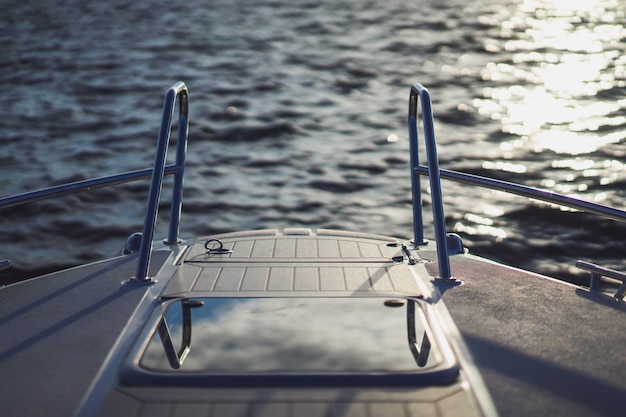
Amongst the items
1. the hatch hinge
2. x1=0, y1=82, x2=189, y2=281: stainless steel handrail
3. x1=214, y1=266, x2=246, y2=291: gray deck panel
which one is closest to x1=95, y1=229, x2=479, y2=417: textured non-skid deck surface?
x1=214, y1=266, x2=246, y2=291: gray deck panel

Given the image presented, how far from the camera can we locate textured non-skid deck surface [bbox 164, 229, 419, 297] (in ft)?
10.6

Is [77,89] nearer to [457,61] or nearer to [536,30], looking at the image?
[457,61]

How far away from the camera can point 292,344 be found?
8.79ft

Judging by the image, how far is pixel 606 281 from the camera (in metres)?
7.16

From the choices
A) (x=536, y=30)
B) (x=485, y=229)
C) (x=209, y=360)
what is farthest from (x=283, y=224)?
(x=536, y=30)

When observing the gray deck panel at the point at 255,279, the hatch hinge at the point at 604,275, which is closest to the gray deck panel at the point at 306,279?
the gray deck panel at the point at 255,279

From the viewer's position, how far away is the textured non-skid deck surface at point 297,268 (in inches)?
127

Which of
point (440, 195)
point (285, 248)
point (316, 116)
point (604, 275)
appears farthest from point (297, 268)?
point (316, 116)

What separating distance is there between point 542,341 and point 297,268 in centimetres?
110

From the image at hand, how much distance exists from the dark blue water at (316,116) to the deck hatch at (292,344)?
17.0 ft

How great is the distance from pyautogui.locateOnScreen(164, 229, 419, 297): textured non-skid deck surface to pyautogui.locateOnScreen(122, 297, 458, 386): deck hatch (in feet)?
0.43

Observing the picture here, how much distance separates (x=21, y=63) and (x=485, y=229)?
11085 millimetres

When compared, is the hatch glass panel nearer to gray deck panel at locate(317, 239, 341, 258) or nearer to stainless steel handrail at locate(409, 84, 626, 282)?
stainless steel handrail at locate(409, 84, 626, 282)

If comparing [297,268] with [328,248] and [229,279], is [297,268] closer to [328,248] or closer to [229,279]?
[229,279]
